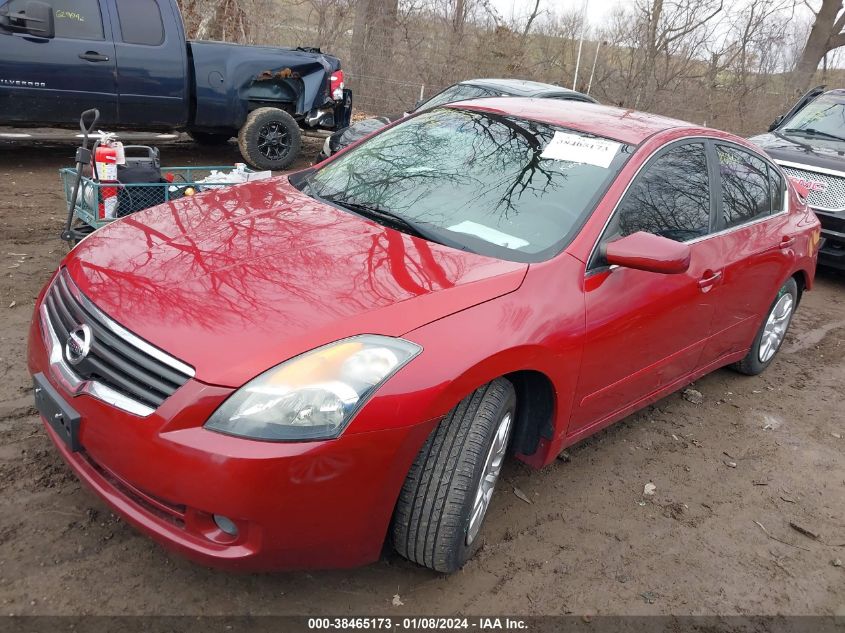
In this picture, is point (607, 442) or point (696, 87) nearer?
point (607, 442)

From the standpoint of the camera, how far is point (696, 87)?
63.5 feet

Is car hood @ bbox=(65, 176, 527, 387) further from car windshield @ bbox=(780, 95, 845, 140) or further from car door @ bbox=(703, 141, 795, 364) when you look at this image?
car windshield @ bbox=(780, 95, 845, 140)

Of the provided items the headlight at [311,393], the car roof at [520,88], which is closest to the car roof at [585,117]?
the headlight at [311,393]

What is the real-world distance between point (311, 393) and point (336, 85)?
8308 mm

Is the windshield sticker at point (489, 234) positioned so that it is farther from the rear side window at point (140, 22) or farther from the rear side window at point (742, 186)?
the rear side window at point (140, 22)

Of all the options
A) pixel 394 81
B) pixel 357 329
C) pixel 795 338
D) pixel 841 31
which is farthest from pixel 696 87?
pixel 357 329

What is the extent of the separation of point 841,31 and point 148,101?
22.3 metres

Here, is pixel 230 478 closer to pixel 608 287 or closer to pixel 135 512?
pixel 135 512

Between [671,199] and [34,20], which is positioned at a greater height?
[34,20]

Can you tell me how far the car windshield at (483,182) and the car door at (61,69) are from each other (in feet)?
17.9

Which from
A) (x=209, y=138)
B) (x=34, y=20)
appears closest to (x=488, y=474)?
(x=34, y=20)

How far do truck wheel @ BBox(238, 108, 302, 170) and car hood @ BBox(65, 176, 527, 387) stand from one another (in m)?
5.98

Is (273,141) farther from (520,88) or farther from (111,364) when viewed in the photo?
(111,364)

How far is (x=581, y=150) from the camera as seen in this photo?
3.26 meters
